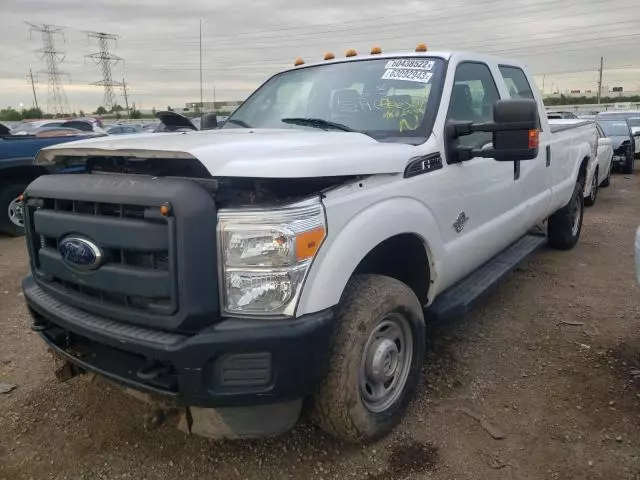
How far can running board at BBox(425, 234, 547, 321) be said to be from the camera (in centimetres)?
332

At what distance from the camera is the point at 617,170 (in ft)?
51.0

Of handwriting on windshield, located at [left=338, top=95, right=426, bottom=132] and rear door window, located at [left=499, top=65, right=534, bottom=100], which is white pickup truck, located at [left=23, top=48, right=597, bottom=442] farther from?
rear door window, located at [left=499, top=65, right=534, bottom=100]

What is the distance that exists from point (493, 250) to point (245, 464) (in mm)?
2387

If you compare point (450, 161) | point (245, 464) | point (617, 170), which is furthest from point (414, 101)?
point (617, 170)

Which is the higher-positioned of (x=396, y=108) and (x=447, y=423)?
(x=396, y=108)

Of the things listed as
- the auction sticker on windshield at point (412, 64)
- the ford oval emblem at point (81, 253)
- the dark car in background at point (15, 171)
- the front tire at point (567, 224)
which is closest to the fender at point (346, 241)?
the ford oval emblem at point (81, 253)

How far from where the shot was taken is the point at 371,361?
266cm

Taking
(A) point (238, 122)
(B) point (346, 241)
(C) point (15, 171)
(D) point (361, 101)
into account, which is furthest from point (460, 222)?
(C) point (15, 171)

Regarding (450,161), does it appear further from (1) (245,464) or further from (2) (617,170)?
(2) (617,170)

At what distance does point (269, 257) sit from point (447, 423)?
1.55 meters

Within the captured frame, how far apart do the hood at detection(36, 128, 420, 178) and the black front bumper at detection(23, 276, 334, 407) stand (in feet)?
1.96

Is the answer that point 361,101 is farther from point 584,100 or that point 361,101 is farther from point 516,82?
point 584,100

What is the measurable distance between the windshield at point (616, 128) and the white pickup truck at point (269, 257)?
13.9 m

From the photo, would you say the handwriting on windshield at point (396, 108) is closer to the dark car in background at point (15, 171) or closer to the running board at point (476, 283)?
the running board at point (476, 283)
